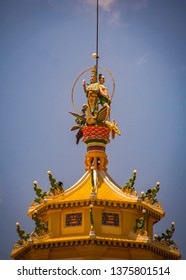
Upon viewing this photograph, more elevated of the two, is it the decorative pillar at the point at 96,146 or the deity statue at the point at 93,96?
the deity statue at the point at 93,96

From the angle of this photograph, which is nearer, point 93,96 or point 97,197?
point 97,197

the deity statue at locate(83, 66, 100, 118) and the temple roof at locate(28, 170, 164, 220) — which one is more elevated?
the deity statue at locate(83, 66, 100, 118)

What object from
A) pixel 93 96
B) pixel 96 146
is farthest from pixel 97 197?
pixel 93 96

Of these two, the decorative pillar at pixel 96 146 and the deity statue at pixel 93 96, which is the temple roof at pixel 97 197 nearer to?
the decorative pillar at pixel 96 146

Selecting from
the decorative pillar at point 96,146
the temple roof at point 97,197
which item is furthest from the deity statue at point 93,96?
the temple roof at point 97,197

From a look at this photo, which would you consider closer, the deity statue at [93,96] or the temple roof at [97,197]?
the temple roof at [97,197]

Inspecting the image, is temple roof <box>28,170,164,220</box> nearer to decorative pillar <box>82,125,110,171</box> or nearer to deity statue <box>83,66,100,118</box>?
decorative pillar <box>82,125,110,171</box>

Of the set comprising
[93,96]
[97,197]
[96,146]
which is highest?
[93,96]

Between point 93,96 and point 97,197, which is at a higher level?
point 93,96

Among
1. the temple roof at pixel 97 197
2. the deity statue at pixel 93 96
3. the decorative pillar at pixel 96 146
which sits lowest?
the temple roof at pixel 97 197

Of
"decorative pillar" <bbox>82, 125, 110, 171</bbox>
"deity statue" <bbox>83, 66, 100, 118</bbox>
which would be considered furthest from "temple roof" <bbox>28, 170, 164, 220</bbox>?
"deity statue" <bbox>83, 66, 100, 118</bbox>

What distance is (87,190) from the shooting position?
8769 cm

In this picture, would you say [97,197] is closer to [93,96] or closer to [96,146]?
[96,146]
